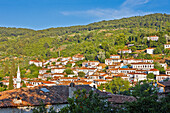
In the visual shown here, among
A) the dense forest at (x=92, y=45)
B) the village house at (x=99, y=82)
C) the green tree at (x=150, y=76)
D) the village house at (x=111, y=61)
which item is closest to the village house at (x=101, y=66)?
the village house at (x=111, y=61)

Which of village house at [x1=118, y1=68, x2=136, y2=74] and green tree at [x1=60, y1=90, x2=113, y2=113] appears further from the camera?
village house at [x1=118, y1=68, x2=136, y2=74]

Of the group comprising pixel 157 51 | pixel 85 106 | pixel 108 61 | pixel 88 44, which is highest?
pixel 88 44

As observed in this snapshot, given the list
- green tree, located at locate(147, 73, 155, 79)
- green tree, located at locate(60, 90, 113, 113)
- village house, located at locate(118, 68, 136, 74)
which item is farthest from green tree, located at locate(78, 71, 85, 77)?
green tree, located at locate(60, 90, 113, 113)

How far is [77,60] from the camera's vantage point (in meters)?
87.2

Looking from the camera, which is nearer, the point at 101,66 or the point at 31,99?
the point at 31,99

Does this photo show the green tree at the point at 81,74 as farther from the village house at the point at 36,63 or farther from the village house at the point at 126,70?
the village house at the point at 36,63

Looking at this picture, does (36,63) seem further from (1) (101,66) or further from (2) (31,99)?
(2) (31,99)

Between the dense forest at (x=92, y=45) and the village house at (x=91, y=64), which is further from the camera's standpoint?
the dense forest at (x=92, y=45)

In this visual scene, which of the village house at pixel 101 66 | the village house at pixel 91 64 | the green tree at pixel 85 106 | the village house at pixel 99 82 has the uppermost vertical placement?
the green tree at pixel 85 106

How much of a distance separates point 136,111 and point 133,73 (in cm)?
5735

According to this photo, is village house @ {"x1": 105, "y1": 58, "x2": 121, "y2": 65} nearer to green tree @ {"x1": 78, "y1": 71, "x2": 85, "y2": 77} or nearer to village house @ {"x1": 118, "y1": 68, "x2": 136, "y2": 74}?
village house @ {"x1": 118, "y1": 68, "x2": 136, "y2": 74}

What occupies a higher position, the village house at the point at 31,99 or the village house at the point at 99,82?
the village house at the point at 31,99

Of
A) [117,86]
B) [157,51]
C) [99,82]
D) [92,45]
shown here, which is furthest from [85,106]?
[92,45]

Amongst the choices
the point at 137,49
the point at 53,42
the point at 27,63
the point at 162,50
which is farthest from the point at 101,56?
the point at 53,42
